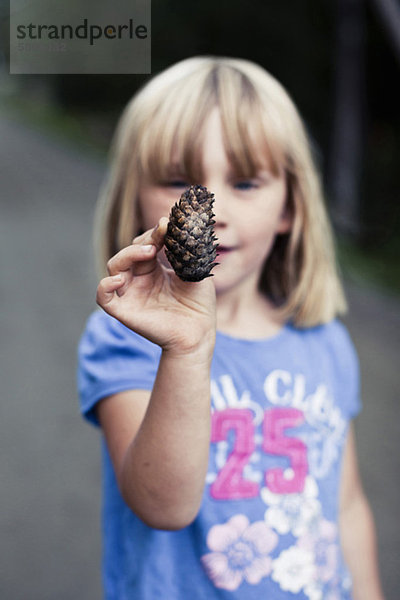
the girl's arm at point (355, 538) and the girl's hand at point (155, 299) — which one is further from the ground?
the girl's hand at point (155, 299)

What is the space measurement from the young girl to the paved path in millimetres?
1626

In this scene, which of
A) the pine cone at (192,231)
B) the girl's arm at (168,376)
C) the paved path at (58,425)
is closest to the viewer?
the pine cone at (192,231)

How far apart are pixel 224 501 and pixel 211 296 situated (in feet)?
2.00

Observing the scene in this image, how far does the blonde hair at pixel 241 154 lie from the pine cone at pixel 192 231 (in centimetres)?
58

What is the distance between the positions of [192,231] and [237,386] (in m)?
0.73

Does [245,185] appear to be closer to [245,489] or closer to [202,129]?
[202,129]

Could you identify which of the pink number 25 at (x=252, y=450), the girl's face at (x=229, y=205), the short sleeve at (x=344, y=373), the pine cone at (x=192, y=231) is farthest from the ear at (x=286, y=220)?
the pine cone at (x=192, y=231)

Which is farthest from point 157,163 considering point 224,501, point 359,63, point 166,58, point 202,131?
point 166,58

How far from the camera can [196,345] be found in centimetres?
105

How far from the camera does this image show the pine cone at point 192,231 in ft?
3.01

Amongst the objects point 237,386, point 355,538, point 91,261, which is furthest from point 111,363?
point 91,261

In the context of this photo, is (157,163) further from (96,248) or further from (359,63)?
(359,63)

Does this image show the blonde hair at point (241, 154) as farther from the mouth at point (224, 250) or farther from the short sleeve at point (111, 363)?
the short sleeve at point (111, 363)

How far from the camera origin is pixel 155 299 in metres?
1.06
